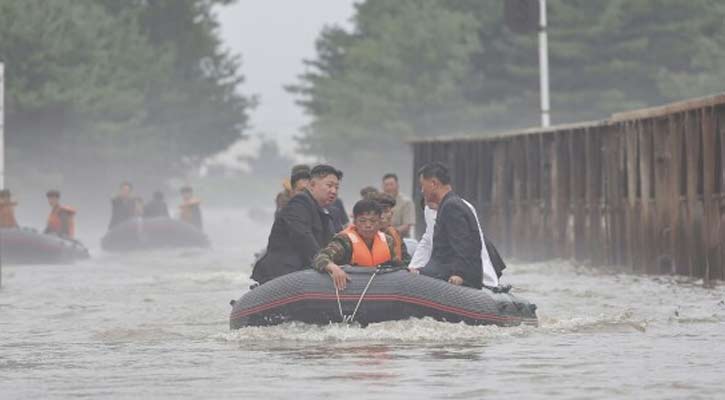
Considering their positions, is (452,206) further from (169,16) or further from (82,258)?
(169,16)

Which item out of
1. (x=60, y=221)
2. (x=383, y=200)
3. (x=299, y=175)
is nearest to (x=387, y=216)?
(x=383, y=200)

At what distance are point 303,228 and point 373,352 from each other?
2308 mm

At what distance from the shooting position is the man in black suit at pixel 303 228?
18.8 meters

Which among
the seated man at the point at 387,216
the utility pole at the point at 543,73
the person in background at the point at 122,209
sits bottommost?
the seated man at the point at 387,216

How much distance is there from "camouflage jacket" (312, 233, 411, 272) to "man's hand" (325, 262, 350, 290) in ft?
0.32

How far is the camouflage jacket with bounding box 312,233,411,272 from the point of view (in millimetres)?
18391

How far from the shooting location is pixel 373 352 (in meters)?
17.0

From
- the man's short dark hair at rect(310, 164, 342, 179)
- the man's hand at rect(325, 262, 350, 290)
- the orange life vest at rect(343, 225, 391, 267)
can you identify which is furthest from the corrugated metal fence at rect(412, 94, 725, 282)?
the man's hand at rect(325, 262, 350, 290)

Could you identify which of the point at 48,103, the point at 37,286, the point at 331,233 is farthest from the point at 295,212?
the point at 48,103

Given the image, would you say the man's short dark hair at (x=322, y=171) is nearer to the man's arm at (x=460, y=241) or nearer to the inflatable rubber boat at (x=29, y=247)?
the man's arm at (x=460, y=241)

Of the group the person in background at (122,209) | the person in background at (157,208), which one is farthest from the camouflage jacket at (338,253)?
the person in background at (157,208)

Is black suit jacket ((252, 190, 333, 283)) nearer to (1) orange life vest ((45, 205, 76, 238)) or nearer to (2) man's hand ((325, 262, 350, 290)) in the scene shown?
(2) man's hand ((325, 262, 350, 290))

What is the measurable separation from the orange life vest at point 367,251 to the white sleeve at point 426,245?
0.39 m

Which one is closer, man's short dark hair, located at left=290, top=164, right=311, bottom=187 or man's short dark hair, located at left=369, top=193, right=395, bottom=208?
man's short dark hair, located at left=369, top=193, right=395, bottom=208
